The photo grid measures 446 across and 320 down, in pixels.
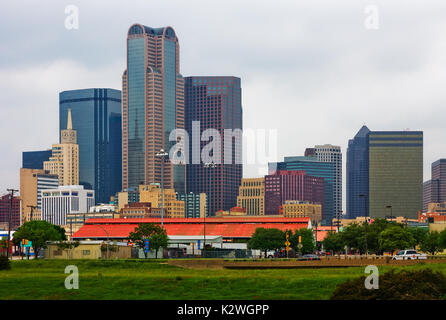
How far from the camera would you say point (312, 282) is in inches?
2357

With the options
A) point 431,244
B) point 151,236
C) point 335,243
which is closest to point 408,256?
point 151,236

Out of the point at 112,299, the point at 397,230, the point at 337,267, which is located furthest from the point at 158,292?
the point at 397,230

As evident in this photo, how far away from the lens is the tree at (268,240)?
159m

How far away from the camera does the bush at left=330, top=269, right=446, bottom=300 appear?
4594 cm

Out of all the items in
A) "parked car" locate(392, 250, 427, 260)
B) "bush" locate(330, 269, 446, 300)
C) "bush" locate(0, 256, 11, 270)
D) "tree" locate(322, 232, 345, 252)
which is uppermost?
"bush" locate(330, 269, 446, 300)

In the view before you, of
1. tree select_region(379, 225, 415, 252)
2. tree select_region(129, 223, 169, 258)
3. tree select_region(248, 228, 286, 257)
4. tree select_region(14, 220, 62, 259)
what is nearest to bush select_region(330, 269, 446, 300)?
tree select_region(379, 225, 415, 252)

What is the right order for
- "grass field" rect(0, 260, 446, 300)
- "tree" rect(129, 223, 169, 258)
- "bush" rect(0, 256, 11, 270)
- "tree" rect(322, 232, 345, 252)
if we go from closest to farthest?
"grass field" rect(0, 260, 446, 300) < "bush" rect(0, 256, 11, 270) < "tree" rect(129, 223, 169, 258) < "tree" rect(322, 232, 345, 252)

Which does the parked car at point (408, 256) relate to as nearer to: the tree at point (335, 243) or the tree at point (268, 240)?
the tree at point (268, 240)

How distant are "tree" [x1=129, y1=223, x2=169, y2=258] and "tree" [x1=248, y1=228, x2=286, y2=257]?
21.2 metres

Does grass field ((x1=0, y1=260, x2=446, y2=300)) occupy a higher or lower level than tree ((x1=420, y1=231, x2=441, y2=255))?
higher

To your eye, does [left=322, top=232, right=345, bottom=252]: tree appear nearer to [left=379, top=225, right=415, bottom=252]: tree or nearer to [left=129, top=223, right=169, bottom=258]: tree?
[left=379, top=225, right=415, bottom=252]: tree

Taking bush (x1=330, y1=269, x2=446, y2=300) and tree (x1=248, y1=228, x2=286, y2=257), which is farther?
tree (x1=248, y1=228, x2=286, y2=257)
